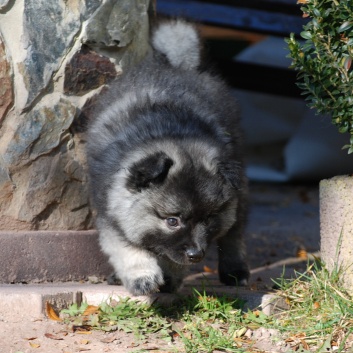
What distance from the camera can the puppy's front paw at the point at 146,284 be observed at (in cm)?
438

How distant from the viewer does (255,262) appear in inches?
271

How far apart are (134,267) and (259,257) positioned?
292cm

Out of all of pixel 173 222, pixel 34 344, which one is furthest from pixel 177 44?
pixel 34 344

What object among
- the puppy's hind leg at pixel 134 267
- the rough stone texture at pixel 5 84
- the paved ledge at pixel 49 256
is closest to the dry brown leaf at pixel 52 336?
the puppy's hind leg at pixel 134 267

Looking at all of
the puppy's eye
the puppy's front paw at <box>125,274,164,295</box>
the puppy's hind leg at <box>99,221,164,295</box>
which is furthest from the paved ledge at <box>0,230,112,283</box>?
the puppy's eye

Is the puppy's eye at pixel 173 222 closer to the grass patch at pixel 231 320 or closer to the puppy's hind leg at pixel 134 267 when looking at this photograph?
the puppy's hind leg at pixel 134 267

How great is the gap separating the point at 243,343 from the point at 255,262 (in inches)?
108

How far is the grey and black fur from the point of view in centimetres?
427

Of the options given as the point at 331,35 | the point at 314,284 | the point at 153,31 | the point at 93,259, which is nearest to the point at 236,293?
the point at 314,284

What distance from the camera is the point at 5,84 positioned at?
15.5 ft

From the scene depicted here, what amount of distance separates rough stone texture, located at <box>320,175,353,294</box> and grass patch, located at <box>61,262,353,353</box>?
68 mm

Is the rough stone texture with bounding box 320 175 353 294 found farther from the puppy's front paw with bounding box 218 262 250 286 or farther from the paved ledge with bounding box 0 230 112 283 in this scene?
the paved ledge with bounding box 0 230 112 283

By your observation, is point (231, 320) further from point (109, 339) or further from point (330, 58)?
point (330, 58)

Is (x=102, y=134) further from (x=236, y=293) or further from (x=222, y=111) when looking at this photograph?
(x=236, y=293)
